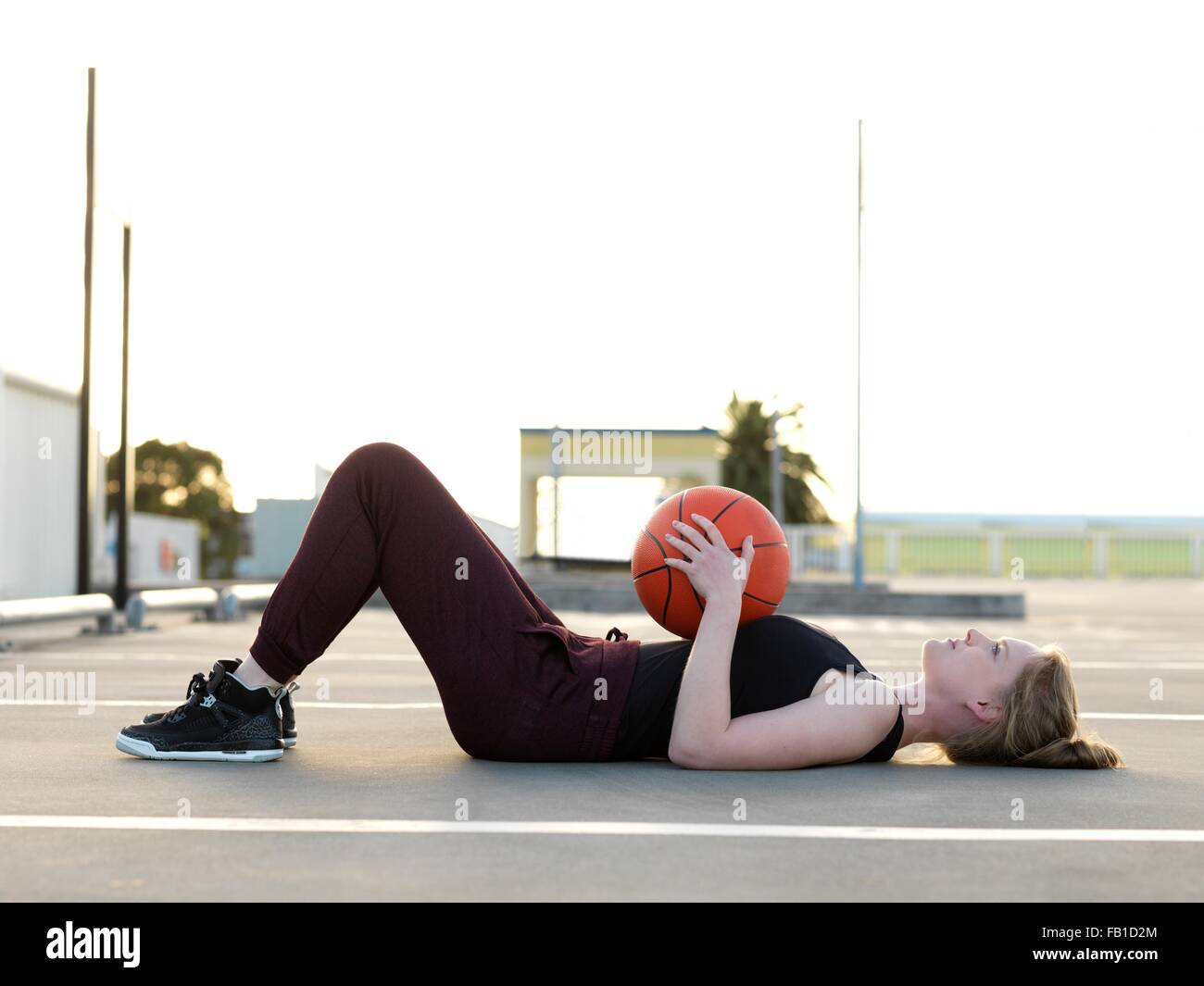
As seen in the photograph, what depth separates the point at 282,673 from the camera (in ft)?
13.6

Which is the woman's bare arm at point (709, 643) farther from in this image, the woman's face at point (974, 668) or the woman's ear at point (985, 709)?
the woman's ear at point (985, 709)

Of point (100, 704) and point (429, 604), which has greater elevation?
point (429, 604)

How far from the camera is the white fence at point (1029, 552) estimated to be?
41.9 metres

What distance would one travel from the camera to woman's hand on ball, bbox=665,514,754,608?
3844 mm

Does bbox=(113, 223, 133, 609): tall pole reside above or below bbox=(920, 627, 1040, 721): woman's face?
above

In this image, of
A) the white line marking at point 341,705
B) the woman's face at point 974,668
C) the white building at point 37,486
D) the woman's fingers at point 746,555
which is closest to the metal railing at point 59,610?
the white building at point 37,486

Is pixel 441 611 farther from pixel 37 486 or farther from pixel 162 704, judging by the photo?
pixel 37 486

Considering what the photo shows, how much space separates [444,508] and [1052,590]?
29.9 metres

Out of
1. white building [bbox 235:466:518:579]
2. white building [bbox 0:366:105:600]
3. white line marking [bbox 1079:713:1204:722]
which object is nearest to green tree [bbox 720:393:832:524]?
white building [bbox 235:466:518:579]

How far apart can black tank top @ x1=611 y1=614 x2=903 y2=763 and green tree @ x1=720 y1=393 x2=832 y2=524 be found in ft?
159

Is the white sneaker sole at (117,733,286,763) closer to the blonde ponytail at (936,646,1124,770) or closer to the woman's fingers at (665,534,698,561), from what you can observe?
the woman's fingers at (665,534,698,561)

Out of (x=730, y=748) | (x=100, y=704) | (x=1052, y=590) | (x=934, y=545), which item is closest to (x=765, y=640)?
(x=730, y=748)

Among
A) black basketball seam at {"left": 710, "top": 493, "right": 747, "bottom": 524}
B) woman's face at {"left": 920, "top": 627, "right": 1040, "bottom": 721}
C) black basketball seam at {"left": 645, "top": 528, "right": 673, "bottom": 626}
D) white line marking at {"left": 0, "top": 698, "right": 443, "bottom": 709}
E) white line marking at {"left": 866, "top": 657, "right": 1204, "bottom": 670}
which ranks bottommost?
white line marking at {"left": 866, "top": 657, "right": 1204, "bottom": 670}
